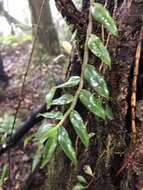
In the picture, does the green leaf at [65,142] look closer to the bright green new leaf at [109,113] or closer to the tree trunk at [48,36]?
the bright green new leaf at [109,113]

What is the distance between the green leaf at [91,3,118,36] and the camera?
4.25 ft

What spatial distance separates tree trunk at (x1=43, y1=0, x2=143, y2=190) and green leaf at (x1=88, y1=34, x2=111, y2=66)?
1.00 feet

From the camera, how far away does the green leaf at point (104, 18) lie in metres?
1.29

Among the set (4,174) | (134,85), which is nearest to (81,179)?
(134,85)

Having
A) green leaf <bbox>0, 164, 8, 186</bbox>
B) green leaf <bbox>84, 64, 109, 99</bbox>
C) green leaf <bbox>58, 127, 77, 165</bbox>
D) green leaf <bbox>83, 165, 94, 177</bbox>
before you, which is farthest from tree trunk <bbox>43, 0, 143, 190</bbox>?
green leaf <bbox>0, 164, 8, 186</bbox>

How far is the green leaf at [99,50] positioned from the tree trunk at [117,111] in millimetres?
306

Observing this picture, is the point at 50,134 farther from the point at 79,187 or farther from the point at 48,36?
the point at 48,36

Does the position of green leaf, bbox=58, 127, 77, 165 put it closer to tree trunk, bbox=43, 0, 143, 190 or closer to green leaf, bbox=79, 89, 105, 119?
green leaf, bbox=79, 89, 105, 119

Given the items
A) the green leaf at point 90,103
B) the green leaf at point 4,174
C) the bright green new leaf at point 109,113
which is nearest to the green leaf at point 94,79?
the green leaf at point 90,103

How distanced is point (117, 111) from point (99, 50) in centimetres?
41

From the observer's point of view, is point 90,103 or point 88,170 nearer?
point 90,103

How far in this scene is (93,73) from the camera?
1.33 meters

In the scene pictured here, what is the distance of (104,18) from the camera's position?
4.27 feet

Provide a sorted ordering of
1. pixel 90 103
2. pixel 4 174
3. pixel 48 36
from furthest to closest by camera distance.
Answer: pixel 48 36 → pixel 4 174 → pixel 90 103
